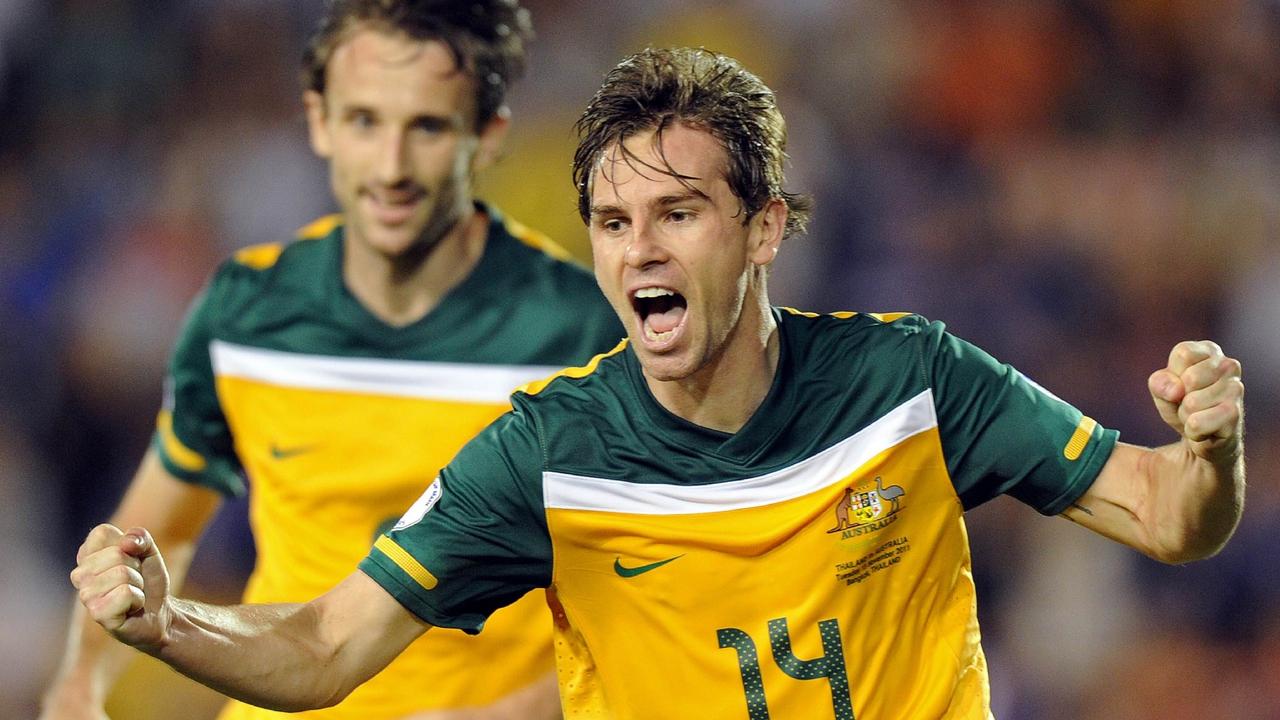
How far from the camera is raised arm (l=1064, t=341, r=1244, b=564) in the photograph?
8.43 feet

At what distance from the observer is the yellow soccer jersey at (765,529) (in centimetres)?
294

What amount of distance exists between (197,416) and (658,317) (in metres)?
1.88

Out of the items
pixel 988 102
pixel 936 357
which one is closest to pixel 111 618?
pixel 936 357

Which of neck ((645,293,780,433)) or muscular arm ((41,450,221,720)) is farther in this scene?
muscular arm ((41,450,221,720))

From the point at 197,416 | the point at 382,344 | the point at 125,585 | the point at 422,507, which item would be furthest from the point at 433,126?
the point at 125,585

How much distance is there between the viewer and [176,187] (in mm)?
7621

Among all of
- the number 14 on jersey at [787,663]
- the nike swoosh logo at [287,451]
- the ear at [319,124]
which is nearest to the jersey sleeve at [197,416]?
the nike swoosh logo at [287,451]

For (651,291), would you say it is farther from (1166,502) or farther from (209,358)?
(209,358)

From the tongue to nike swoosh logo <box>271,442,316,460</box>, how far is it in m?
1.44

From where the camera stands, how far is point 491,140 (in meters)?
4.33

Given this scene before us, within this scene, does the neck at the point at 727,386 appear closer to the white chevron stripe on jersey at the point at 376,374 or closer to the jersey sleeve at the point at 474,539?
the jersey sleeve at the point at 474,539

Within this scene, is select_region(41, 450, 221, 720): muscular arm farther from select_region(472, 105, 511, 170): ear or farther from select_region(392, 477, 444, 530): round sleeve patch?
select_region(392, 477, 444, 530): round sleeve patch

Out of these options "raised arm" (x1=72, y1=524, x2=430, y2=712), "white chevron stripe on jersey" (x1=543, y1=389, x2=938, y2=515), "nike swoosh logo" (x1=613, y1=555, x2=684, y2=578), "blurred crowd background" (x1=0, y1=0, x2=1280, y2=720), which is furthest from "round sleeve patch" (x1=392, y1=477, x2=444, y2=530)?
"blurred crowd background" (x1=0, y1=0, x2=1280, y2=720)

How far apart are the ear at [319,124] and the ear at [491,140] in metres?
0.39
